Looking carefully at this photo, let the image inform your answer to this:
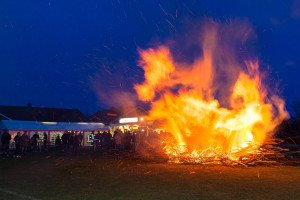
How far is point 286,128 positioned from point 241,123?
14.5 metres

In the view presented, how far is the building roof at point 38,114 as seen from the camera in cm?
3429

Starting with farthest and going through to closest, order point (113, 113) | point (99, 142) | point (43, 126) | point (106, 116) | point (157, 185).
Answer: point (113, 113), point (106, 116), point (43, 126), point (99, 142), point (157, 185)

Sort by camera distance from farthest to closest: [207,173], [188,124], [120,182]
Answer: [188,124], [207,173], [120,182]

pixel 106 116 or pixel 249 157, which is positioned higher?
pixel 106 116

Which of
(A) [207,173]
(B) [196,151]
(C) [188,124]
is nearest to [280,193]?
(A) [207,173]

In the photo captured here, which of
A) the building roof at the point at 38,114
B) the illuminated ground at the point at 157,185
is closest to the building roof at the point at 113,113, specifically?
the building roof at the point at 38,114

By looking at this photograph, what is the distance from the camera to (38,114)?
37375mm

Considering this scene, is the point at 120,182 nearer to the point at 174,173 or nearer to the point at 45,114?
the point at 174,173

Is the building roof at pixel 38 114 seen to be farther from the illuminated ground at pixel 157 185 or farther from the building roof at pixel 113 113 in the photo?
the illuminated ground at pixel 157 185

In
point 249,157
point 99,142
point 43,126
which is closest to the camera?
point 249,157

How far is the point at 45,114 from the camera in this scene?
38094 millimetres

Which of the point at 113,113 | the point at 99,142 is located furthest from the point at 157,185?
the point at 113,113

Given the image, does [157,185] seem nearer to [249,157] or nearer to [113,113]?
[249,157]

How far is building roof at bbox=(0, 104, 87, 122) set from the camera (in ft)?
112
